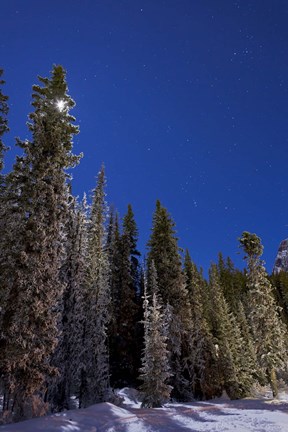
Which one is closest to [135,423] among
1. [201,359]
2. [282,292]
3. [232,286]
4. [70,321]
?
[70,321]

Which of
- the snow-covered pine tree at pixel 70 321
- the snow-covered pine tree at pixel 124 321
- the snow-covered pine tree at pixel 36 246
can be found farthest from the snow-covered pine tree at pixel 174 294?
the snow-covered pine tree at pixel 36 246

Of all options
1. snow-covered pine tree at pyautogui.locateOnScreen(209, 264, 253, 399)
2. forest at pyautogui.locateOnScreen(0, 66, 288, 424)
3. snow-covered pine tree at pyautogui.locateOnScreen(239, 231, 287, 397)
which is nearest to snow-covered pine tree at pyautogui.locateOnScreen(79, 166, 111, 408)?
forest at pyautogui.locateOnScreen(0, 66, 288, 424)

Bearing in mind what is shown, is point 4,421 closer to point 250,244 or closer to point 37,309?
point 37,309

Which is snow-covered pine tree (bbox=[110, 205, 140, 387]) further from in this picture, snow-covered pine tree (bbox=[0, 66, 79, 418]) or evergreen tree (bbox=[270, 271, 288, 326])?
evergreen tree (bbox=[270, 271, 288, 326])

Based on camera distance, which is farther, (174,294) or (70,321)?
(174,294)

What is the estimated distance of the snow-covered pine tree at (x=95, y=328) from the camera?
77.9 ft

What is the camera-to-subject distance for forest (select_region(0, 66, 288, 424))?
14688 mm

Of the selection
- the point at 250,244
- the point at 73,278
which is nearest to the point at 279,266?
the point at 250,244

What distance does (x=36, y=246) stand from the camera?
1551 cm

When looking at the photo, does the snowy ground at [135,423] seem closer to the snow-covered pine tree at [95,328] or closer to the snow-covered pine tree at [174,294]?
the snow-covered pine tree at [95,328]

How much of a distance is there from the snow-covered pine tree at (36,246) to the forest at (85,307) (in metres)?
0.05

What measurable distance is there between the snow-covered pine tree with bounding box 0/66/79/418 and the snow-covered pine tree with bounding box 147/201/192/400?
1523 centimetres

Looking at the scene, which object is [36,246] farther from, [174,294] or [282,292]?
[282,292]

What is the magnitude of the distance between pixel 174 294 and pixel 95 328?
881 cm
